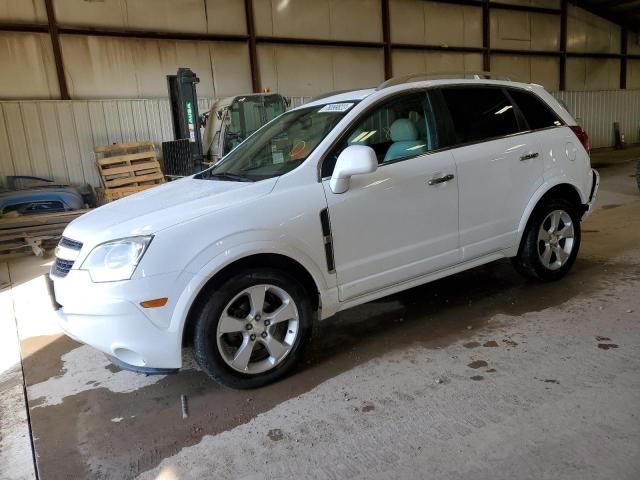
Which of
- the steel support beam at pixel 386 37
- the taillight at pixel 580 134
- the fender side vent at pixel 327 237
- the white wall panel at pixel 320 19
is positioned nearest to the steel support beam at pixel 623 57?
the steel support beam at pixel 386 37

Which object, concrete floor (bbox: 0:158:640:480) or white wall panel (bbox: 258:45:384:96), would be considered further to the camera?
white wall panel (bbox: 258:45:384:96)

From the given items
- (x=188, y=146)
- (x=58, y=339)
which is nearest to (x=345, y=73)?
(x=188, y=146)

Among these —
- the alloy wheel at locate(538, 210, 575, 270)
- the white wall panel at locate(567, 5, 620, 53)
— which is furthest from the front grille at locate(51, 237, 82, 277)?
the white wall panel at locate(567, 5, 620, 53)

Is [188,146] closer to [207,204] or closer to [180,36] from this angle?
[180,36]

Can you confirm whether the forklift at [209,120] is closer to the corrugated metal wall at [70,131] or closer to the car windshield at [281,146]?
the corrugated metal wall at [70,131]

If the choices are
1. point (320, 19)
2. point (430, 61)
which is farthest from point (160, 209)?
point (430, 61)

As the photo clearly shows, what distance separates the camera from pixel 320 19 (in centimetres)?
1376

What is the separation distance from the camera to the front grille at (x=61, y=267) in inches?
116

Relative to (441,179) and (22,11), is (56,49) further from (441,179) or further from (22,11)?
(441,179)

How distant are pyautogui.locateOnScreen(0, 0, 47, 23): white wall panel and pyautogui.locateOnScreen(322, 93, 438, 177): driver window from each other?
10.00 meters

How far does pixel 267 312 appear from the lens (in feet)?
10.2

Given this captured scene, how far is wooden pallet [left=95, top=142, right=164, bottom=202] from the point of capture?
10.3 metres

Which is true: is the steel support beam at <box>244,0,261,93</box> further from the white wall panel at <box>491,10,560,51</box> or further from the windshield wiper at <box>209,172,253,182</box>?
the windshield wiper at <box>209,172,253,182</box>

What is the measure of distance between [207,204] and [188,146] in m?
7.23
